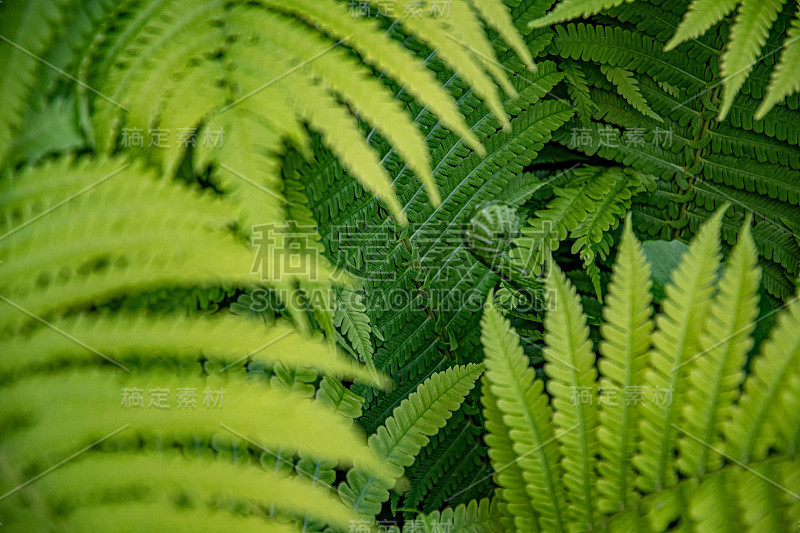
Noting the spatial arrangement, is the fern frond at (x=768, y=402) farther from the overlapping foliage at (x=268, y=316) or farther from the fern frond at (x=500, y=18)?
the fern frond at (x=500, y=18)

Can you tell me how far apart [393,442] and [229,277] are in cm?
54

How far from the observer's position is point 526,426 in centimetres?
80

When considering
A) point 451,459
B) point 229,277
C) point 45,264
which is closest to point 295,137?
point 229,277

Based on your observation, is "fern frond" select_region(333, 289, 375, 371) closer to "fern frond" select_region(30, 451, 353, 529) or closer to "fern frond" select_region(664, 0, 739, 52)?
"fern frond" select_region(30, 451, 353, 529)

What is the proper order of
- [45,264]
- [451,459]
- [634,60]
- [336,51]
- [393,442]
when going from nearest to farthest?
[45,264] < [336,51] < [393,442] < [451,459] < [634,60]

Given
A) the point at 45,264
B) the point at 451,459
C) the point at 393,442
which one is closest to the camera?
the point at 45,264

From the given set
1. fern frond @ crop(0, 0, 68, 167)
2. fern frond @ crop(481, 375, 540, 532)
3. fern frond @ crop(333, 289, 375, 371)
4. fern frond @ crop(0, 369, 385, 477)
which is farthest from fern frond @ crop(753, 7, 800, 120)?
fern frond @ crop(0, 0, 68, 167)

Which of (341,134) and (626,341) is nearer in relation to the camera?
(341,134)

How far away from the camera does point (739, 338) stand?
27.1 inches

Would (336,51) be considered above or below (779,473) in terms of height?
above

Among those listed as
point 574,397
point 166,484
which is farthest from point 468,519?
point 166,484

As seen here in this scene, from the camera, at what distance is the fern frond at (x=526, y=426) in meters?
0.78

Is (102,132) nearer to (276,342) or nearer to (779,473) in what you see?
(276,342)

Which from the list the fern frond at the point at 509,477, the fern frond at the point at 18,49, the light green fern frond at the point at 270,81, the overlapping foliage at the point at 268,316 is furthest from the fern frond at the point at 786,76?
the fern frond at the point at 18,49
